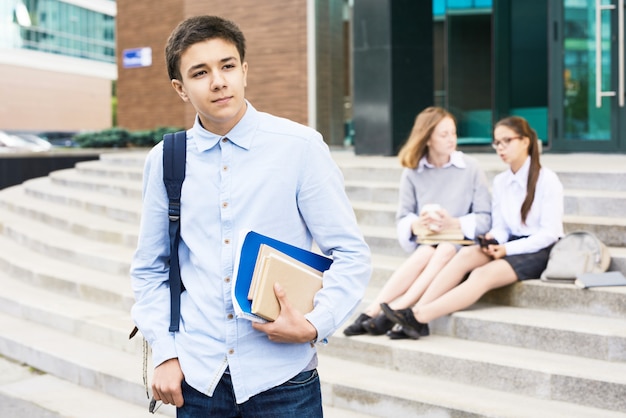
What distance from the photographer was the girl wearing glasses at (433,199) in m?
5.66

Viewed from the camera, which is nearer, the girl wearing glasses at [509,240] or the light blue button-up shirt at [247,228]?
the light blue button-up shirt at [247,228]

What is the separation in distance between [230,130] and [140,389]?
12.0 ft

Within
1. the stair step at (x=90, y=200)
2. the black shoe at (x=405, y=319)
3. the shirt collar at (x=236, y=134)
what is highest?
the shirt collar at (x=236, y=134)

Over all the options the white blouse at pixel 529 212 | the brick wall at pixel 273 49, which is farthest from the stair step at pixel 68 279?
the brick wall at pixel 273 49

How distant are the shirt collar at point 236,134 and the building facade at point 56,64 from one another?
152 feet

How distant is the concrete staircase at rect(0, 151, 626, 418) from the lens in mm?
4672

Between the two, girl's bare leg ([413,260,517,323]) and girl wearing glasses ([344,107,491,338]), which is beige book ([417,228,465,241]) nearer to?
girl wearing glasses ([344,107,491,338])

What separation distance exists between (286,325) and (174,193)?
0.44 metres

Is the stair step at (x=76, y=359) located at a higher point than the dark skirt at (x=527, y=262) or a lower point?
lower

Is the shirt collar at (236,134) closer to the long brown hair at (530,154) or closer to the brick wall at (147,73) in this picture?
the long brown hair at (530,154)

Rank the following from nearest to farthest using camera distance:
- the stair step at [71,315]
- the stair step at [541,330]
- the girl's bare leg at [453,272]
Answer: the stair step at [541,330] < the girl's bare leg at [453,272] < the stair step at [71,315]

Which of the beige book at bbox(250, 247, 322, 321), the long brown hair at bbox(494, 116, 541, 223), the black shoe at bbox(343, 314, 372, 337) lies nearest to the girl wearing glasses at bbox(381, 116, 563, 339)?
the long brown hair at bbox(494, 116, 541, 223)

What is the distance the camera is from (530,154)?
5816mm

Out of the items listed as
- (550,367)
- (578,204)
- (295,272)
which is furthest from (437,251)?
(295,272)
